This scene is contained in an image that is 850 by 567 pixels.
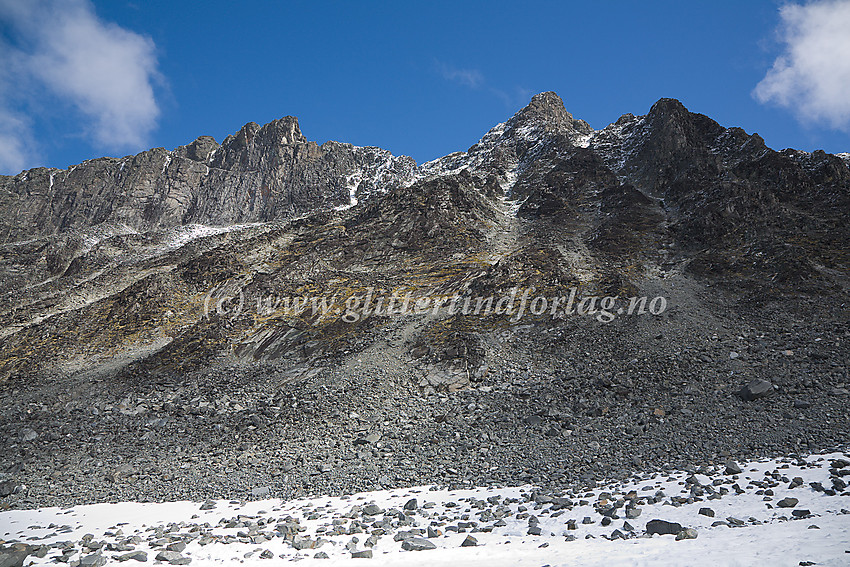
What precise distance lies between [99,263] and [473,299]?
6489cm

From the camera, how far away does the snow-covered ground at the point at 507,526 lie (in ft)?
34.7

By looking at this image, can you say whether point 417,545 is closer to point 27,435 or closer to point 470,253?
point 27,435

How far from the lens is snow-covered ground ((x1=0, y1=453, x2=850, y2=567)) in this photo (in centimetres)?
1058

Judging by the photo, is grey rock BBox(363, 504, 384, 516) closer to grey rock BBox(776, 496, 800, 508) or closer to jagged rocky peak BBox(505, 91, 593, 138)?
grey rock BBox(776, 496, 800, 508)

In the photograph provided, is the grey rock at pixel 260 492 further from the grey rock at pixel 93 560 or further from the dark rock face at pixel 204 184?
the dark rock face at pixel 204 184

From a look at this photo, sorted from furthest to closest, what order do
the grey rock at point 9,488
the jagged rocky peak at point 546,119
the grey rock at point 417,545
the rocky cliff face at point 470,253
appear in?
the jagged rocky peak at point 546,119 < the rocky cliff face at point 470,253 < the grey rock at point 9,488 < the grey rock at point 417,545

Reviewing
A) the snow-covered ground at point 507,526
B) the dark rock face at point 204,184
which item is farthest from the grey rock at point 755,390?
the dark rock face at point 204,184

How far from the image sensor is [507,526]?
1399 centimetres

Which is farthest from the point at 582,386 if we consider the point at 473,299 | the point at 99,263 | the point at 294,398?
the point at 99,263

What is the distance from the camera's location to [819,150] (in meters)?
53.6

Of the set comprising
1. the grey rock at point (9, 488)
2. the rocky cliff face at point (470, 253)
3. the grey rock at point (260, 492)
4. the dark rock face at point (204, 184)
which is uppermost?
the dark rock face at point (204, 184)

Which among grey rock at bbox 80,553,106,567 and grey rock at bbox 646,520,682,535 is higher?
grey rock at bbox 646,520,682,535

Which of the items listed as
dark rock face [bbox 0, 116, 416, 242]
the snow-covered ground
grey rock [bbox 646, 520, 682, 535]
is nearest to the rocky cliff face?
dark rock face [bbox 0, 116, 416, 242]

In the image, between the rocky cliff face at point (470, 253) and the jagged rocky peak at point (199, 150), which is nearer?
the rocky cliff face at point (470, 253)
